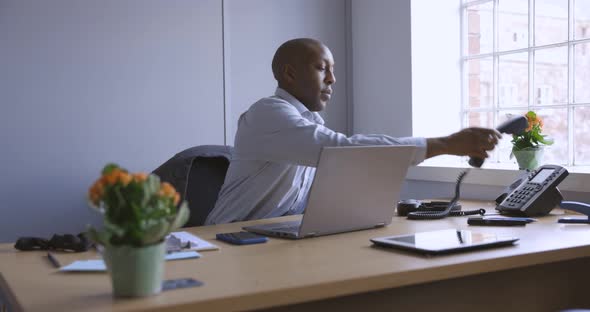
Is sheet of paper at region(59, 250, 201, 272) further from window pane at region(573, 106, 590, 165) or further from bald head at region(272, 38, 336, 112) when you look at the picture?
window pane at region(573, 106, 590, 165)

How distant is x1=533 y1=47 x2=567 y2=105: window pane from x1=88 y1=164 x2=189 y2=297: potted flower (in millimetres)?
2382

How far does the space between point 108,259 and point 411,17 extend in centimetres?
262

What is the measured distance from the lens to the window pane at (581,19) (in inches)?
110

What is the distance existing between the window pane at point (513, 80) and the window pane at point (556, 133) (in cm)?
15

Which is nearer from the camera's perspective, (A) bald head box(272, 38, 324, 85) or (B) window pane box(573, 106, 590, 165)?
(A) bald head box(272, 38, 324, 85)

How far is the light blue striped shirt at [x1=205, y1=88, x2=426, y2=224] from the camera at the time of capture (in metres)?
1.87

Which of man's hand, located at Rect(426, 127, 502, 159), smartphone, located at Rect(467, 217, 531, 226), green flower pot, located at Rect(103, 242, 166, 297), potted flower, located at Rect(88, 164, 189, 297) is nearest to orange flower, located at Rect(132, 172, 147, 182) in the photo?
potted flower, located at Rect(88, 164, 189, 297)

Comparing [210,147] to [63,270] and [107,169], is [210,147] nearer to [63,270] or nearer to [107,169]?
[63,270]

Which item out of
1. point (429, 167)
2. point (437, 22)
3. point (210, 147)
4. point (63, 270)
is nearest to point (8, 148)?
point (210, 147)

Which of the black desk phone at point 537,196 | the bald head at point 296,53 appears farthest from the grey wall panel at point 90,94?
the black desk phone at point 537,196

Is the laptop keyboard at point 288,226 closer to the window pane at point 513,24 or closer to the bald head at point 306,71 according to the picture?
the bald head at point 306,71

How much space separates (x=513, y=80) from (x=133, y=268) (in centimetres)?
Result: 257

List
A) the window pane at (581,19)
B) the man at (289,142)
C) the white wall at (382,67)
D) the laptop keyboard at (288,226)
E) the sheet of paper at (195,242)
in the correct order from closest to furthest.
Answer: the sheet of paper at (195,242) → the laptop keyboard at (288,226) → the man at (289,142) → the window pane at (581,19) → the white wall at (382,67)

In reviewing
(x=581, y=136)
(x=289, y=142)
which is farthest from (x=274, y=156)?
(x=581, y=136)
